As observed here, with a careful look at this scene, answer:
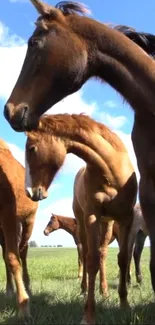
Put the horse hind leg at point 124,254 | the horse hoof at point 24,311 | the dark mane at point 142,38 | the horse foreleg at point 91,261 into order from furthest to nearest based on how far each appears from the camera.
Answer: the horse hind leg at point 124,254, the horse hoof at point 24,311, the horse foreleg at point 91,261, the dark mane at point 142,38

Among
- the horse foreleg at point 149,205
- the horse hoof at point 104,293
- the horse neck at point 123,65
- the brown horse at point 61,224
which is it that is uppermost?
the horse neck at point 123,65

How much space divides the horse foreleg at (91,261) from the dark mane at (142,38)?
7.51ft

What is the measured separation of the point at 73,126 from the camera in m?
6.21

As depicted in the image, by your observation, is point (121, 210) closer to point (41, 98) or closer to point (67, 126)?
point (67, 126)

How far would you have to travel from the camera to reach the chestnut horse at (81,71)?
384cm

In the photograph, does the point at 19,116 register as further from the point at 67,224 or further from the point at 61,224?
the point at 61,224

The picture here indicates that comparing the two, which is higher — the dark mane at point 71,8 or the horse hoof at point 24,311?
the dark mane at point 71,8

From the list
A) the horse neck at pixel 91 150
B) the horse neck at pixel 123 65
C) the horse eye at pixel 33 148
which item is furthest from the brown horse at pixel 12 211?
the horse neck at pixel 123 65

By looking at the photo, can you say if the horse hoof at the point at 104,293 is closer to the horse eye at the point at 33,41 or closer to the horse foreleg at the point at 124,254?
the horse foreleg at the point at 124,254

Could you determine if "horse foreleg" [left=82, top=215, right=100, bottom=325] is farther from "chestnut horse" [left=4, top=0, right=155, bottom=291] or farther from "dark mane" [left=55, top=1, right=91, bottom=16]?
"dark mane" [left=55, top=1, right=91, bottom=16]

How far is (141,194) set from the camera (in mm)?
4113

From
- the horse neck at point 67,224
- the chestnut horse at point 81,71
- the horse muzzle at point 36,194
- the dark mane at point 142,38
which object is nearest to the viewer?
the chestnut horse at point 81,71

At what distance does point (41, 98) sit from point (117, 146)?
269 centimetres

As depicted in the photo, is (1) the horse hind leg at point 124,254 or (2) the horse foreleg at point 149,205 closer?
(2) the horse foreleg at point 149,205
